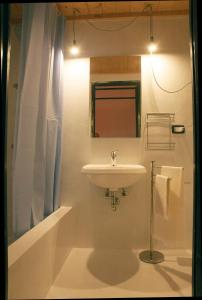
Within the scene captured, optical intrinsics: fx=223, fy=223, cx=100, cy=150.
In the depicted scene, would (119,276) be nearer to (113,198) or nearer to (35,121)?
(113,198)

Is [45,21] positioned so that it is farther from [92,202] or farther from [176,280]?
[176,280]

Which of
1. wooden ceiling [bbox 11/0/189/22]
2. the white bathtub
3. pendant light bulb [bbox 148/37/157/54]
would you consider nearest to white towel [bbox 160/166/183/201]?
the white bathtub

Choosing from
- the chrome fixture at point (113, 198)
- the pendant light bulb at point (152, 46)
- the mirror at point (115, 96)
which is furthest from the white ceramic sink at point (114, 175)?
the pendant light bulb at point (152, 46)

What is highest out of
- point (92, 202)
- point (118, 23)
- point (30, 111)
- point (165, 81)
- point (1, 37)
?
point (118, 23)

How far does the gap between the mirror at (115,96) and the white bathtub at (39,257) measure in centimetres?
95

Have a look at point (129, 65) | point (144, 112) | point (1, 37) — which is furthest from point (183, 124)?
point (1, 37)

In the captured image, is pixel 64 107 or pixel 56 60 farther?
pixel 64 107

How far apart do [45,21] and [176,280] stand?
2237 millimetres

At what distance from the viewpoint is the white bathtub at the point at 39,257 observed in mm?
1103

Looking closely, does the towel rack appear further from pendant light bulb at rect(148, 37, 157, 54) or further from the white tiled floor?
pendant light bulb at rect(148, 37, 157, 54)

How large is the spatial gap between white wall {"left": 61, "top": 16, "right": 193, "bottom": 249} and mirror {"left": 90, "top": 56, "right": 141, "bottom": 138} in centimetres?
6

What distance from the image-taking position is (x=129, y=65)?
2.27 meters

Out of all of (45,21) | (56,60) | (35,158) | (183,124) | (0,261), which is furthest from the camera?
(183,124)

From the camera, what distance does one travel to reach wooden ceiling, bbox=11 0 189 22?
2071 mm
